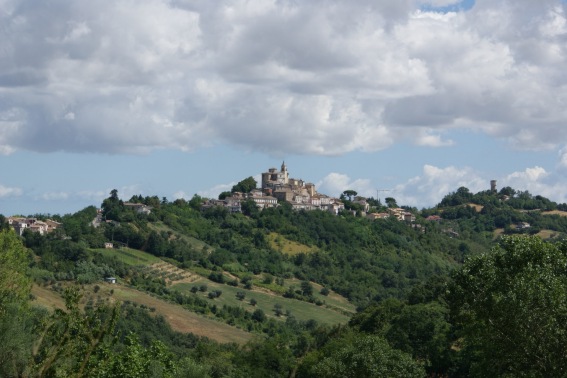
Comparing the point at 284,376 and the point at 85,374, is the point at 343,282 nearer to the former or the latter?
the point at 284,376

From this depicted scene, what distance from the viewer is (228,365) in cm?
7044

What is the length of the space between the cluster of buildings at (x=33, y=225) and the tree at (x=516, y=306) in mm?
126754

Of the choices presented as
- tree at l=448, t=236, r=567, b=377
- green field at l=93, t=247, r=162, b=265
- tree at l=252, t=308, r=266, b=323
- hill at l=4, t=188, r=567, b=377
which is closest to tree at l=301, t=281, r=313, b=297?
hill at l=4, t=188, r=567, b=377

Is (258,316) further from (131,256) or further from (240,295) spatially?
(131,256)

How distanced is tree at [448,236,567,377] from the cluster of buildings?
416 ft

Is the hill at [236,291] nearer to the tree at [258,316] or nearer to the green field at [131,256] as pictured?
the green field at [131,256]

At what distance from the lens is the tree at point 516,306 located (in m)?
31.0

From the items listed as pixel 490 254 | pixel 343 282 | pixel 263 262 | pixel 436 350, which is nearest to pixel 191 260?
pixel 263 262

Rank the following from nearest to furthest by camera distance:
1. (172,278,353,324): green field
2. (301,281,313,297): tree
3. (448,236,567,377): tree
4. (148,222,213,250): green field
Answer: (448,236,567,377): tree, (172,278,353,324): green field, (301,281,313,297): tree, (148,222,213,250): green field

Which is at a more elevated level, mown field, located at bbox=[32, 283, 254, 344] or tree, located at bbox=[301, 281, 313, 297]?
tree, located at bbox=[301, 281, 313, 297]

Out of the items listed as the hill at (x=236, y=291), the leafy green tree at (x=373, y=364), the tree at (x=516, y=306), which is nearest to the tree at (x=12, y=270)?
the hill at (x=236, y=291)

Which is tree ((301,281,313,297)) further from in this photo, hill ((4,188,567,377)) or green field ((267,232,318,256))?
green field ((267,232,318,256))

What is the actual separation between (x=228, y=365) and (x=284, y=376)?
4692mm

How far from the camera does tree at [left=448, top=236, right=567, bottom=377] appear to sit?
31047mm
